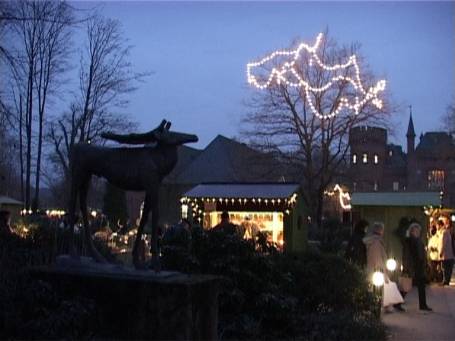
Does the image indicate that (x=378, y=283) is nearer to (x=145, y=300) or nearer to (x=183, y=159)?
(x=145, y=300)

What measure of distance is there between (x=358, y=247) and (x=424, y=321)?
252cm

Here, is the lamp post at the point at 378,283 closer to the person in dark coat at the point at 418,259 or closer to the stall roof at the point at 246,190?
the person in dark coat at the point at 418,259

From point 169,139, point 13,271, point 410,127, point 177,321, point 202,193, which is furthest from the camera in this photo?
point 410,127

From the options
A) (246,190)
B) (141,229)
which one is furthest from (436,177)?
(141,229)

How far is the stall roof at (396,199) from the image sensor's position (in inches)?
774

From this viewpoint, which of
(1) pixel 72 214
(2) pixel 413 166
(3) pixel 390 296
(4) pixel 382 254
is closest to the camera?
(1) pixel 72 214

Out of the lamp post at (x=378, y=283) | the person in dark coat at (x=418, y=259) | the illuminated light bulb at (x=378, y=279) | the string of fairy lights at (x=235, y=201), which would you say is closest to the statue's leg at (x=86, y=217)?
the lamp post at (x=378, y=283)

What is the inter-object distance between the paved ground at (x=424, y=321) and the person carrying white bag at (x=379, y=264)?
25 cm

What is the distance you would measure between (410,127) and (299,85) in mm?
73093

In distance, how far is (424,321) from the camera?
416 inches

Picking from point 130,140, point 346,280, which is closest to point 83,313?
point 130,140

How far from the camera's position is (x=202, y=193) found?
69.5 feet

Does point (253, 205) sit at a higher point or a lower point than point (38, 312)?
higher

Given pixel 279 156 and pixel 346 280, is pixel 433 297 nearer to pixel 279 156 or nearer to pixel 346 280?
pixel 346 280
